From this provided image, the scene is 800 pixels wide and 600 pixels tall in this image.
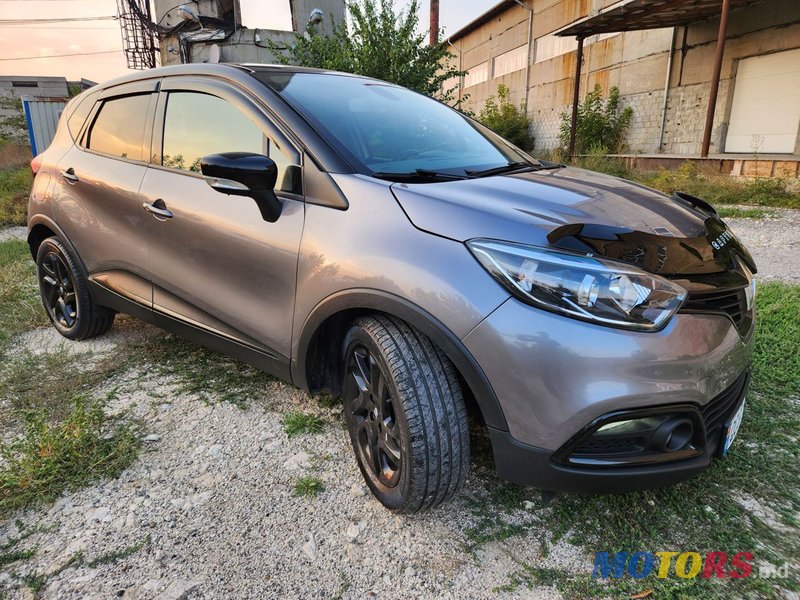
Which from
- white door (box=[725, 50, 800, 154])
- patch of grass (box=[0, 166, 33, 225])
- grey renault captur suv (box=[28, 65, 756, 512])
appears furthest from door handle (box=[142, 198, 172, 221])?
white door (box=[725, 50, 800, 154])

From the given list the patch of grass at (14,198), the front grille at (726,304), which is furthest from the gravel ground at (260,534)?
the patch of grass at (14,198)

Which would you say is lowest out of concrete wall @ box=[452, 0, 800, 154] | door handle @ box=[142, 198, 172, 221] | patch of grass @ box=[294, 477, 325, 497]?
patch of grass @ box=[294, 477, 325, 497]

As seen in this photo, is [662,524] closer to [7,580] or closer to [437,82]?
[7,580]

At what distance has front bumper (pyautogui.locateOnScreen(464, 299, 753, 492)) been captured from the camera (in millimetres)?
1366

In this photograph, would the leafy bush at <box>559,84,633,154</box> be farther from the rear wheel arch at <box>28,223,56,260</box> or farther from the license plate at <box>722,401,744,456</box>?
the license plate at <box>722,401,744,456</box>

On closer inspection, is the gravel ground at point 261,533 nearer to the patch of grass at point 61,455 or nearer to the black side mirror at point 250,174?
the patch of grass at point 61,455

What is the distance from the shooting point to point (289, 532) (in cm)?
175

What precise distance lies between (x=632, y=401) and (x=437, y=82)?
31.5 feet

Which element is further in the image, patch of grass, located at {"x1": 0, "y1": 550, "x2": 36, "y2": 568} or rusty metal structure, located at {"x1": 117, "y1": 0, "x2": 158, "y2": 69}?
rusty metal structure, located at {"x1": 117, "y1": 0, "x2": 158, "y2": 69}

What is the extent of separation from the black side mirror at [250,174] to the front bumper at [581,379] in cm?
94

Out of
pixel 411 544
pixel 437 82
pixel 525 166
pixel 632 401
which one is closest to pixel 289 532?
pixel 411 544

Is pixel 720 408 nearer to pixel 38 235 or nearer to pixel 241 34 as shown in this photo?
pixel 38 235

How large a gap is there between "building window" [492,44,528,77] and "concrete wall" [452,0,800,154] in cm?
37

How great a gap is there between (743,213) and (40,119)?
1552 centimetres
